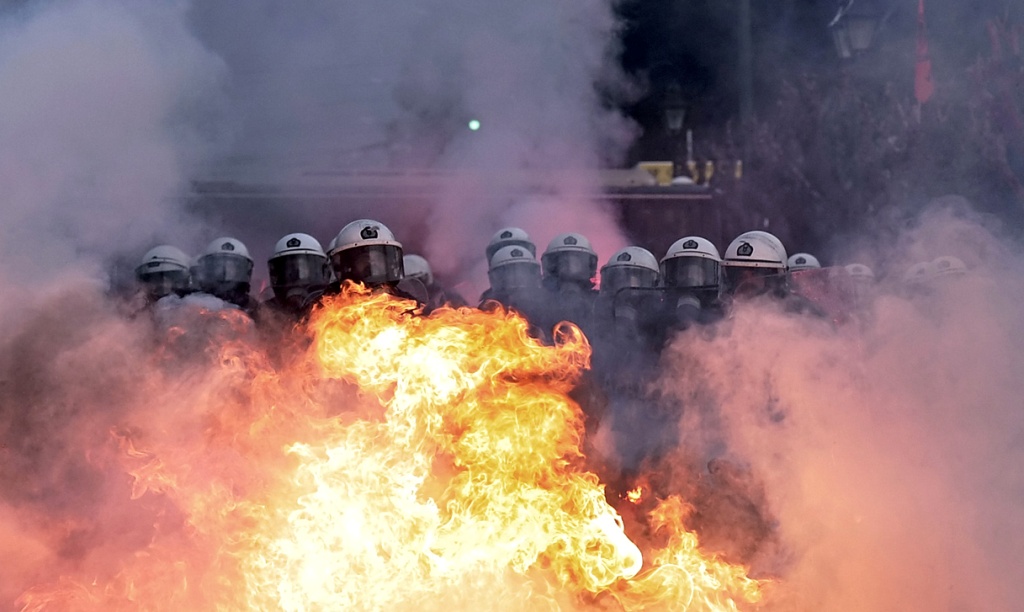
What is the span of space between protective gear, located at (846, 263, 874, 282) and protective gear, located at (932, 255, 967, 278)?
389mm

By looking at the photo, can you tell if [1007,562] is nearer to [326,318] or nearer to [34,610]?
[326,318]

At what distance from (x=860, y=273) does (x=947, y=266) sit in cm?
54

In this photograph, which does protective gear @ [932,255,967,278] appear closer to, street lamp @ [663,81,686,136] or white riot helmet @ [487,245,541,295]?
white riot helmet @ [487,245,541,295]

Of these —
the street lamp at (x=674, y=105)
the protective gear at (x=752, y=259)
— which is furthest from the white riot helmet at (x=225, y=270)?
the street lamp at (x=674, y=105)

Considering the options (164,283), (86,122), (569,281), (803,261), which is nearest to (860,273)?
(803,261)

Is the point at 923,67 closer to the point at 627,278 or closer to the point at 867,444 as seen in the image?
the point at 627,278

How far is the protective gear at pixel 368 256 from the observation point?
7.28m

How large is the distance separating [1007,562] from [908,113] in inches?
199

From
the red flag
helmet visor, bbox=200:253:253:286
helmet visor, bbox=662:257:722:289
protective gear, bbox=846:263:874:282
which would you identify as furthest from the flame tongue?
the red flag

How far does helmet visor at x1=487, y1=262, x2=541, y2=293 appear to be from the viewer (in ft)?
25.6

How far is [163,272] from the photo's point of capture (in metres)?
7.71

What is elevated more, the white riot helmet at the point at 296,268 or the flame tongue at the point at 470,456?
the white riot helmet at the point at 296,268

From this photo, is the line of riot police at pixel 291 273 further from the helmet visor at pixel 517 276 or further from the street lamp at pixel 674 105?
the street lamp at pixel 674 105

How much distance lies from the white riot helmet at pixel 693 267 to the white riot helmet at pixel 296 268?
2382 millimetres
